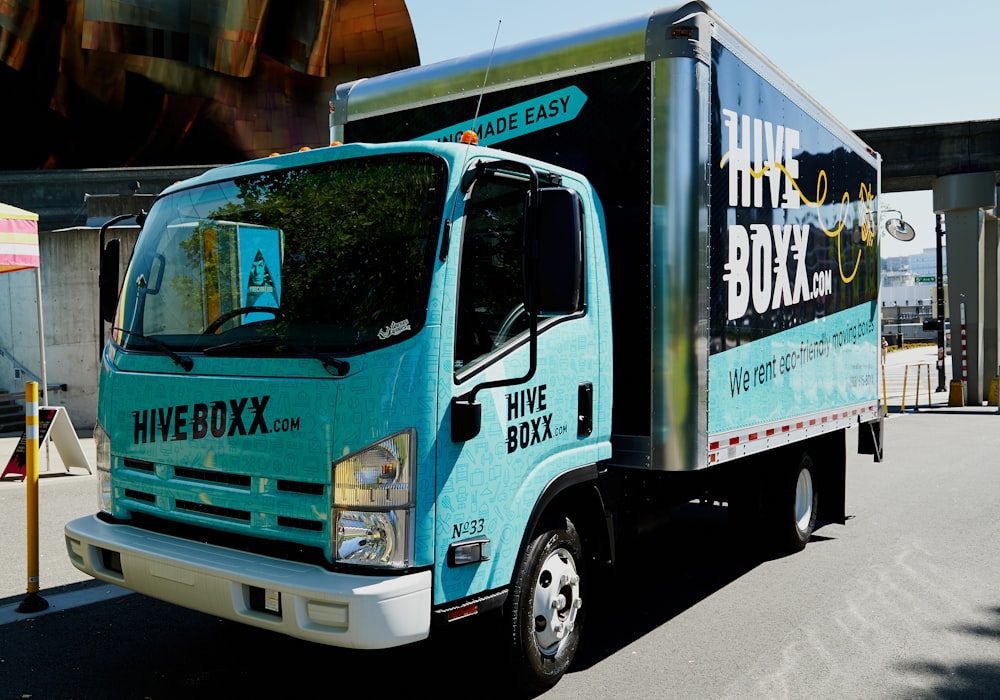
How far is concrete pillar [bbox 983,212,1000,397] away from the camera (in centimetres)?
2145

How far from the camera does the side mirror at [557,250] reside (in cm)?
372

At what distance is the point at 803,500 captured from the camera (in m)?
7.32

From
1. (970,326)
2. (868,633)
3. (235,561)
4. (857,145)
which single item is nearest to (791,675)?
(868,633)

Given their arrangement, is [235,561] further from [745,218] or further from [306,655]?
[745,218]

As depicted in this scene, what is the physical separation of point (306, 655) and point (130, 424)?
5.29ft

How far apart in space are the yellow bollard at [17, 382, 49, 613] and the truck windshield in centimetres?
131

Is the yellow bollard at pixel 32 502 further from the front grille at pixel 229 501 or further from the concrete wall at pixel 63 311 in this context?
the concrete wall at pixel 63 311

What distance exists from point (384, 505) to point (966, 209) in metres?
21.3

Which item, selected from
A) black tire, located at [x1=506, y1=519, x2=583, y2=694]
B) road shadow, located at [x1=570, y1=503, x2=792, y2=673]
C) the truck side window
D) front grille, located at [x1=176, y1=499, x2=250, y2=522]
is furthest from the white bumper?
road shadow, located at [x1=570, y1=503, x2=792, y2=673]

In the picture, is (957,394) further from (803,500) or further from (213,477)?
(213,477)

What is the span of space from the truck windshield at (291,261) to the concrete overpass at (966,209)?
20.4 meters

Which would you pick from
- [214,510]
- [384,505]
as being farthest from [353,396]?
[214,510]

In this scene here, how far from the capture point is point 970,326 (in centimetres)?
2111

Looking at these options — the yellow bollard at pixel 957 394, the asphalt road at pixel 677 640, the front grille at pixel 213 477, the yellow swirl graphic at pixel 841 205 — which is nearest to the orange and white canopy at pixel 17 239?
the asphalt road at pixel 677 640
